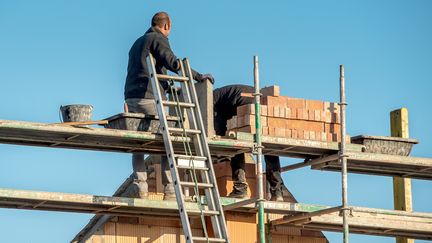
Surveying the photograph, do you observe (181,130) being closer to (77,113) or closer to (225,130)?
(77,113)

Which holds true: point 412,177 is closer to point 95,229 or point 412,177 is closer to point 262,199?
point 262,199

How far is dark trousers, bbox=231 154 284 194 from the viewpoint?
74.9 ft

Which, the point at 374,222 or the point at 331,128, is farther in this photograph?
the point at 374,222

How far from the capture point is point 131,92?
856 inches

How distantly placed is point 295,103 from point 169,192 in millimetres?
2432

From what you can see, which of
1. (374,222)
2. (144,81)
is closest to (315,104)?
(374,222)

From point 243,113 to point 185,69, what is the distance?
50.3 inches

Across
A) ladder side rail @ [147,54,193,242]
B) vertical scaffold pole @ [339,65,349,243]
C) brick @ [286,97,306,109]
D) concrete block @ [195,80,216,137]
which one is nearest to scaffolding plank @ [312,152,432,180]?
vertical scaffold pole @ [339,65,349,243]

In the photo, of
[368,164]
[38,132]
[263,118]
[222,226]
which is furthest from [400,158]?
[38,132]

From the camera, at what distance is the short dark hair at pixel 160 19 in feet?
72.5

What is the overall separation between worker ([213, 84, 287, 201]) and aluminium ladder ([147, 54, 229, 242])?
45.6 inches

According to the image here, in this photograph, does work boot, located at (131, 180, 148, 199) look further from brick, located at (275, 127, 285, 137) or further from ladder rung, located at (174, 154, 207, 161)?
brick, located at (275, 127, 285, 137)

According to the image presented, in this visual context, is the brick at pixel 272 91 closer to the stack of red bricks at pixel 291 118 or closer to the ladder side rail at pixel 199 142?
the stack of red bricks at pixel 291 118

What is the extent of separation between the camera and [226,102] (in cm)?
2306
